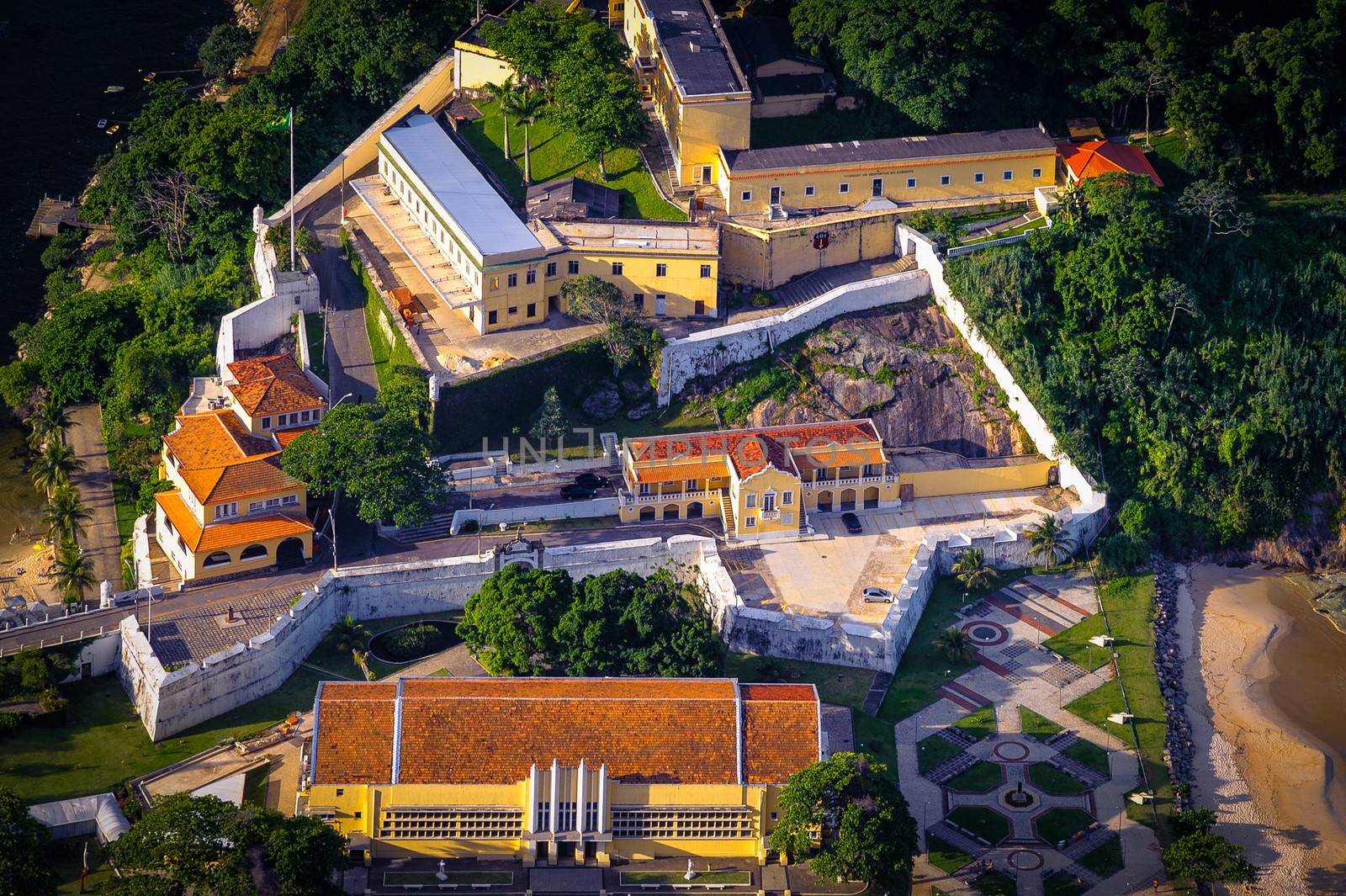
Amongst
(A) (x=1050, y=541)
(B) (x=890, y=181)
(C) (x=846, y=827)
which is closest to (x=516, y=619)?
(C) (x=846, y=827)

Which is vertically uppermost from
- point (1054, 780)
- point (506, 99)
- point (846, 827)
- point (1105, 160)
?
point (506, 99)

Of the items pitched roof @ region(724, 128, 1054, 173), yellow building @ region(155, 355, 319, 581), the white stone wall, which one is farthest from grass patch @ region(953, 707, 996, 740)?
pitched roof @ region(724, 128, 1054, 173)

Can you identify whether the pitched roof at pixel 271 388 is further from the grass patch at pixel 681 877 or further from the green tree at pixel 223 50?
the green tree at pixel 223 50

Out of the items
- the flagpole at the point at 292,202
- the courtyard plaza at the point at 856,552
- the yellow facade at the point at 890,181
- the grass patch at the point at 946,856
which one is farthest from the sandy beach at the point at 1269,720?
the flagpole at the point at 292,202

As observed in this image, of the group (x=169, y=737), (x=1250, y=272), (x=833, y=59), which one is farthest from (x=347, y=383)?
(x=1250, y=272)

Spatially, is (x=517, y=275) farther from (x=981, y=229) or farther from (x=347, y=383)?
(x=981, y=229)

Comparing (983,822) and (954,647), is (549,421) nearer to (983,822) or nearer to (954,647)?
(954,647)
